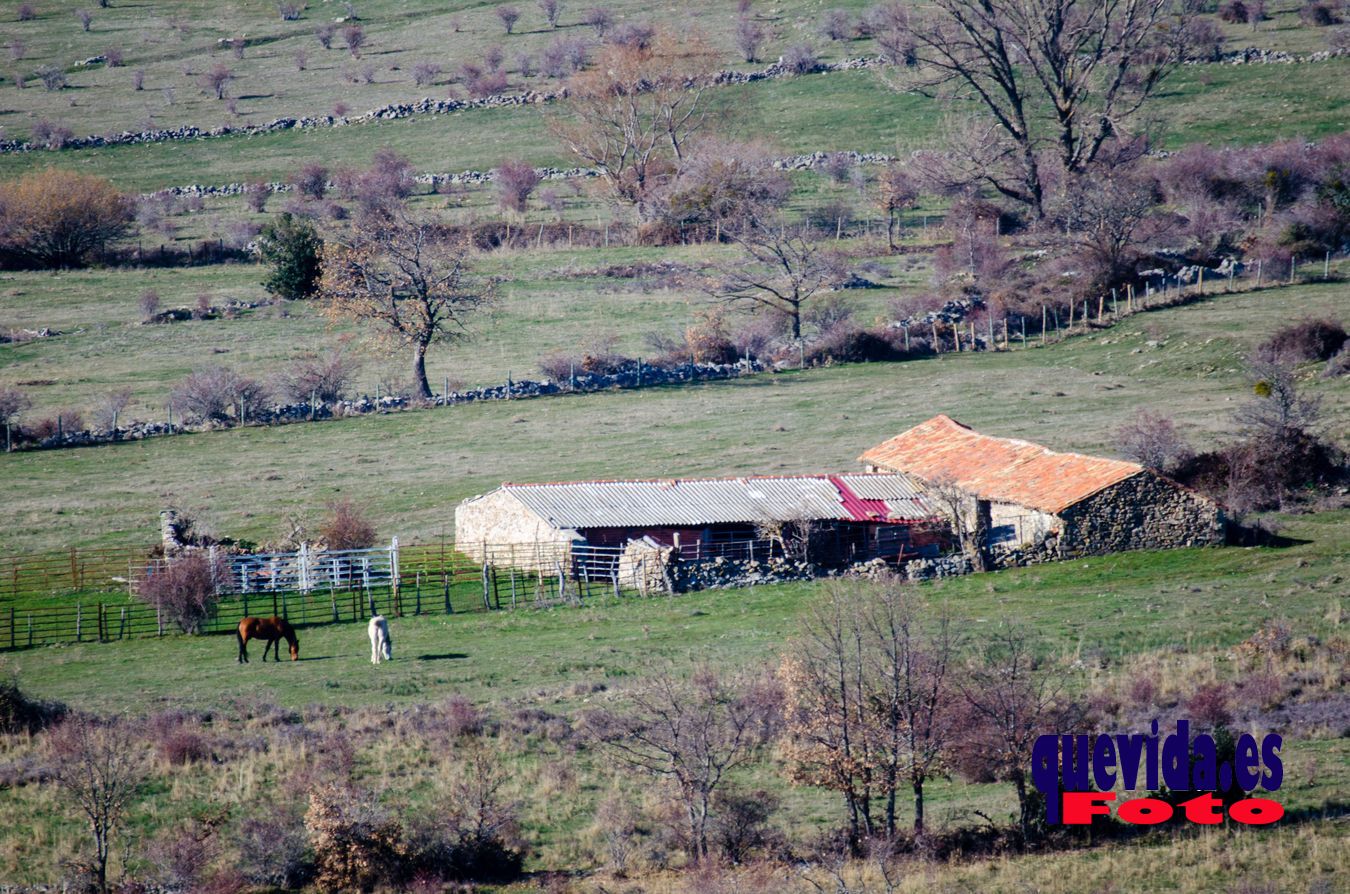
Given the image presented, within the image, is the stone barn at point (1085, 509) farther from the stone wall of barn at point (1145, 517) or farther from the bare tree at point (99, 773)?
the bare tree at point (99, 773)

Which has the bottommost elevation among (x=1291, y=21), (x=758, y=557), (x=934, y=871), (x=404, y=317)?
(x=934, y=871)

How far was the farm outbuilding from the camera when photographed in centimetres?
3678

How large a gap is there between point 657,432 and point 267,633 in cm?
2184

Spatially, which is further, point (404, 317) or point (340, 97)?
point (340, 97)

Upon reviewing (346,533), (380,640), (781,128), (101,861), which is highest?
(781,128)

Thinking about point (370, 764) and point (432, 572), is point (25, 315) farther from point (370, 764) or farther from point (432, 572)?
point (370, 764)

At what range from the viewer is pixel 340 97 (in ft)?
366

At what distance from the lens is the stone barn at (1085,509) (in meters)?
34.0

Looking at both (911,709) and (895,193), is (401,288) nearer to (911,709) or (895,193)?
(895,193)

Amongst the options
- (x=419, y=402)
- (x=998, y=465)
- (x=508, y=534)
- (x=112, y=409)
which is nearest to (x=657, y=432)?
(x=419, y=402)

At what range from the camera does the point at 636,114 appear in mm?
94188

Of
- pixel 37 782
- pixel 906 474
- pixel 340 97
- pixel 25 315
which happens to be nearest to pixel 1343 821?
pixel 37 782

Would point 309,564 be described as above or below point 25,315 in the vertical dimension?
below

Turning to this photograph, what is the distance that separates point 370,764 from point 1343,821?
13.6 m
